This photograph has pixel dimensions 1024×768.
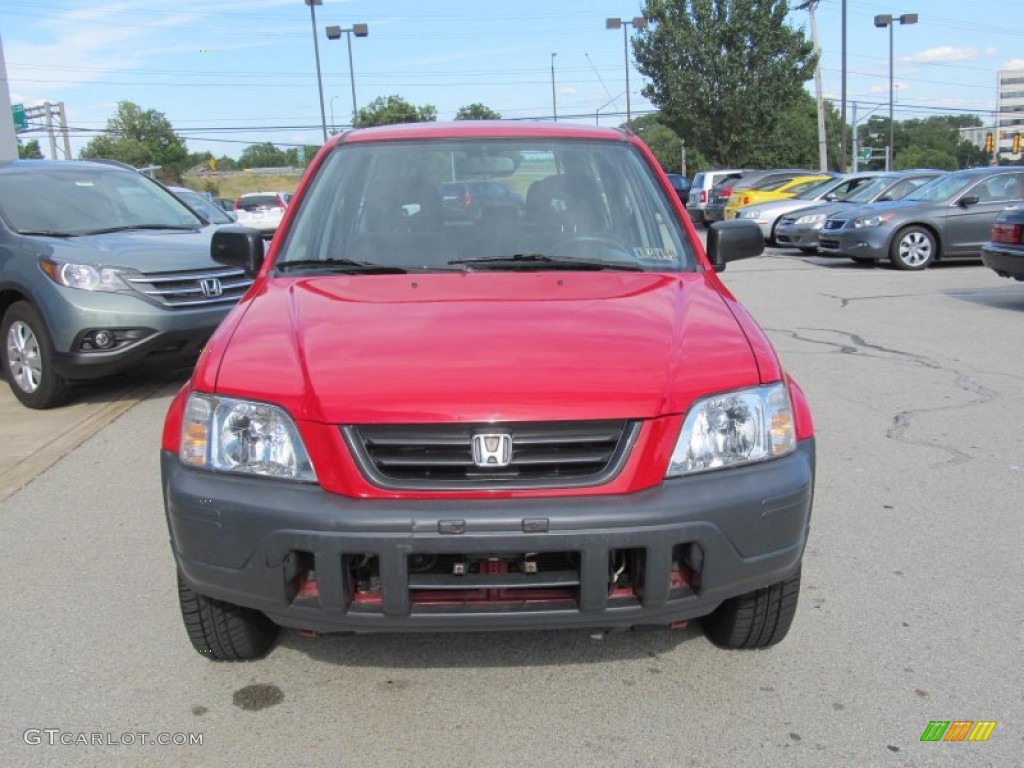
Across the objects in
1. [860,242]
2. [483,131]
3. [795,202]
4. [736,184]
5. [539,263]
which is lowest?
[860,242]

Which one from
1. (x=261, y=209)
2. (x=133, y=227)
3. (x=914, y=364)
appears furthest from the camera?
(x=261, y=209)

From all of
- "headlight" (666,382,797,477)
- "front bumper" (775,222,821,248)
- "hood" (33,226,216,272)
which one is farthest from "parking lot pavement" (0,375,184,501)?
"front bumper" (775,222,821,248)

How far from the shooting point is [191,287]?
6.81 meters

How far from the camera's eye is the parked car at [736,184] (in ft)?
74.7

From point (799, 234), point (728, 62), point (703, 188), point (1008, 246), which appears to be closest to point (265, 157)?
point (728, 62)

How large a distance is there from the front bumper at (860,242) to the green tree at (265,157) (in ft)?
378

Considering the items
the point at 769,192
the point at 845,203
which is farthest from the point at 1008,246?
the point at 769,192

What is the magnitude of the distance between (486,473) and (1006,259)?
9.52m

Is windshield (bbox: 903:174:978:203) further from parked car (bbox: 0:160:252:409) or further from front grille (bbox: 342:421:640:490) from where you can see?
front grille (bbox: 342:421:640:490)

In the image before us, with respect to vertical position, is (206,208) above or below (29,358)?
above

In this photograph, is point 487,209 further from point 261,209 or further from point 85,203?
point 261,209

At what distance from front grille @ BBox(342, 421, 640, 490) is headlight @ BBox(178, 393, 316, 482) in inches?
6.8

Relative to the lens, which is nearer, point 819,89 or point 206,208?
point 206,208

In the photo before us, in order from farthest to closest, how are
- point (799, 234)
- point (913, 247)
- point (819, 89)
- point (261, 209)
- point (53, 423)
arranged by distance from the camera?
point (819, 89)
point (261, 209)
point (799, 234)
point (913, 247)
point (53, 423)
